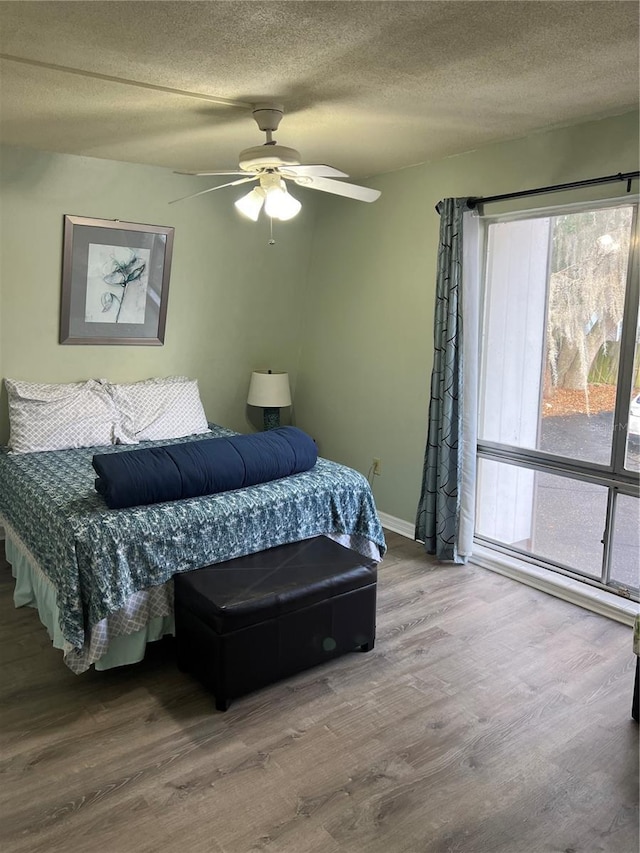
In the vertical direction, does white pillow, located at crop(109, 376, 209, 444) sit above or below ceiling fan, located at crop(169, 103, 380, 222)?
below

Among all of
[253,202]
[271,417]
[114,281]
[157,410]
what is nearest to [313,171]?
[253,202]

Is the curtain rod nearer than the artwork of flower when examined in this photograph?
Yes

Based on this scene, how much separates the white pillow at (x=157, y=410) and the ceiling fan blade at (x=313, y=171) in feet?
6.43

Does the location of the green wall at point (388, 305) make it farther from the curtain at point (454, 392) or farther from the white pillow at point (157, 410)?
the white pillow at point (157, 410)

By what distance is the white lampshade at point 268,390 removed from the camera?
480 cm

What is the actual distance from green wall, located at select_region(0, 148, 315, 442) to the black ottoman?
2.07 m

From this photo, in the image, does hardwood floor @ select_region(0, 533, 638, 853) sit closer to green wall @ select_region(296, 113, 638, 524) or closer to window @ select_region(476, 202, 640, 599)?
window @ select_region(476, 202, 640, 599)

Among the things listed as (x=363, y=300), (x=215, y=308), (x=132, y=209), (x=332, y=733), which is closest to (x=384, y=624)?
(x=332, y=733)

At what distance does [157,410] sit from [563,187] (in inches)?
107

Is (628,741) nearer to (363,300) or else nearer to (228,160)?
(363,300)

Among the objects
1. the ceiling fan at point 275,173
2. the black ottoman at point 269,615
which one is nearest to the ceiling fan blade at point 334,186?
the ceiling fan at point 275,173

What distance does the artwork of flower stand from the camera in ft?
13.6

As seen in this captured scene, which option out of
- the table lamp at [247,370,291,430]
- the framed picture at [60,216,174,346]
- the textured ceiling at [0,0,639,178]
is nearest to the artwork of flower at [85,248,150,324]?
the framed picture at [60,216,174,346]

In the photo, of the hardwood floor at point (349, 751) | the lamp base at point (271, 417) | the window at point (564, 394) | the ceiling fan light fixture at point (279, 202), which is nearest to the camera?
the hardwood floor at point (349, 751)
